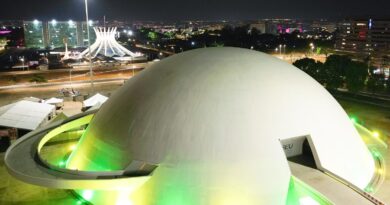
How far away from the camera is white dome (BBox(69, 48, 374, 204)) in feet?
50.1

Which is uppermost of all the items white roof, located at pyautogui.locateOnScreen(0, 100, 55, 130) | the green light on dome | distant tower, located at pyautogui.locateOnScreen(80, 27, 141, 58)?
distant tower, located at pyautogui.locateOnScreen(80, 27, 141, 58)

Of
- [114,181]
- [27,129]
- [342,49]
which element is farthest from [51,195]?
[342,49]

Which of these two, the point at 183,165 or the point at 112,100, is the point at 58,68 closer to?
the point at 112,100

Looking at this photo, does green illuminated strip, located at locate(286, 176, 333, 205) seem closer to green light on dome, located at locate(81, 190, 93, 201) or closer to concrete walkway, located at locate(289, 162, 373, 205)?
concrete walkway, located at locate(289, 162, 373, 205)

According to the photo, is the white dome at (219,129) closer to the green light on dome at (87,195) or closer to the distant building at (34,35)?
the green light on dome at (87,195)

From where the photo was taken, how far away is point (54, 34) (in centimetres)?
15925

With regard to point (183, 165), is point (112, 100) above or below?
above

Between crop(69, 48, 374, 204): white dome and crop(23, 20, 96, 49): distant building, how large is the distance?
13604cm

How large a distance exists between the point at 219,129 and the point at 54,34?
519 ft

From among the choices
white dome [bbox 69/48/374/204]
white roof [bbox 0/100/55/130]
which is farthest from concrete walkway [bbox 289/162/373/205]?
white roof [bbox 0/100/55/130]

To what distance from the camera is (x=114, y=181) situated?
14.6 m

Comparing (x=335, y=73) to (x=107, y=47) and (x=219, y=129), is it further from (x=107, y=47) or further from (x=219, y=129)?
(x=107, y=47)

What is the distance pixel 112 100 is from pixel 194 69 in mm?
4757

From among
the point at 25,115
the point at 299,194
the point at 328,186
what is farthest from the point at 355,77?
the point at 25,115
